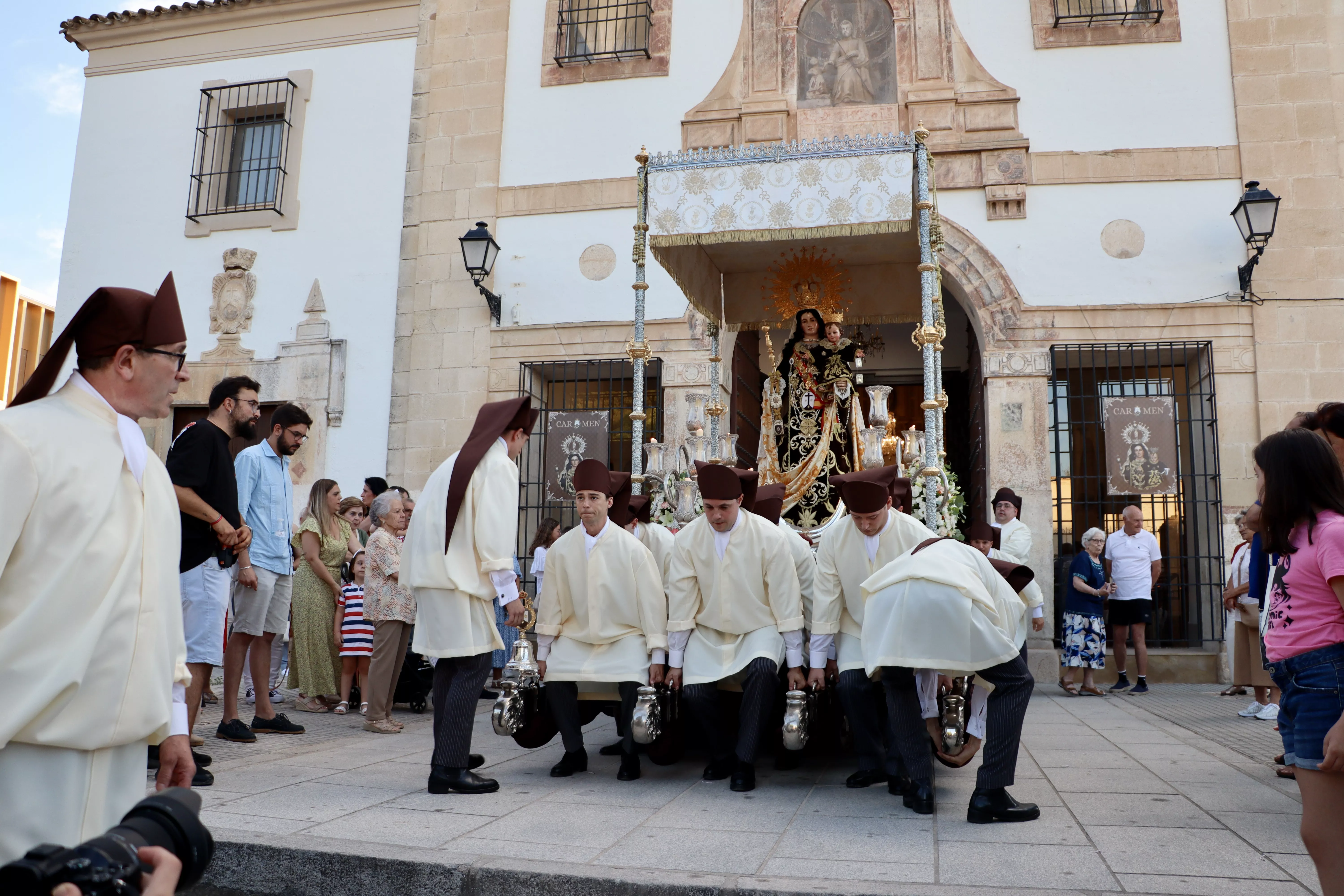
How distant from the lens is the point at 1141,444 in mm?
10570

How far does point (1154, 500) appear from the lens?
1091 centimetres

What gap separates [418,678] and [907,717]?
4997mm

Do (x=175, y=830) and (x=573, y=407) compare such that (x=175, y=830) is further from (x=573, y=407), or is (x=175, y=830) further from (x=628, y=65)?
(x=628, y=65)

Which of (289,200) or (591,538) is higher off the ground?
(289,200)

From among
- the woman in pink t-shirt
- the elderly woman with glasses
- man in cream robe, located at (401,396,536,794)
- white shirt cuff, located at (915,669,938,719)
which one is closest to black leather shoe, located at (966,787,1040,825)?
white shirt cuff, located at (915,669,938,719)

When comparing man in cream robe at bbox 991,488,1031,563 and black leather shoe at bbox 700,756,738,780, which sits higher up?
man in cream robe at bbox 991,488,1031,563

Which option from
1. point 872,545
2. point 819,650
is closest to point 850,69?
point 872,545

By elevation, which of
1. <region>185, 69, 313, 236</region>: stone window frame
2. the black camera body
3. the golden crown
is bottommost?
the black camera body

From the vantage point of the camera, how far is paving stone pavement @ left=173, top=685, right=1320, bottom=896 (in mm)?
3346

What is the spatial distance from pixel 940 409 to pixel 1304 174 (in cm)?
688

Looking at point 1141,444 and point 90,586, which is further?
point 1141,444

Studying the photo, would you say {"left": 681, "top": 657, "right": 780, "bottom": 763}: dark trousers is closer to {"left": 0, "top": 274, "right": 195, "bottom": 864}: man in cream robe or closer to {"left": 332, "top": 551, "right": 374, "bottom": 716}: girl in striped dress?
{"left": 0, "top": 274, "right": 195, "bottom": 864}: man in cream robe

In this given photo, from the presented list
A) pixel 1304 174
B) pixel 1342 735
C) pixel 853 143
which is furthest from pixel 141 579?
pixel 1304 174

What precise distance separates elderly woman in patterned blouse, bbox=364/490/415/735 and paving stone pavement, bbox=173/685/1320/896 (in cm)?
62
